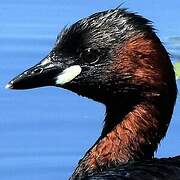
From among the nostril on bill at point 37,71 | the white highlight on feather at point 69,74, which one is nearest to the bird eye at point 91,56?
the white highlight on feather at point 69,74

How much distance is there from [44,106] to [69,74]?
2.77 metres

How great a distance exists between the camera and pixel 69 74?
10.2 meters

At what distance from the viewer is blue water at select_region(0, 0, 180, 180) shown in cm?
1225

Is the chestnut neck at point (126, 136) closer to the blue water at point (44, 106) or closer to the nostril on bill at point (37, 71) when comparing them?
the nostril on bill at point (37, 71)

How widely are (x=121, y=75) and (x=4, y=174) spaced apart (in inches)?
83.0

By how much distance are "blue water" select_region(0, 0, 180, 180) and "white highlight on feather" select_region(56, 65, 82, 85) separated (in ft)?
6.07

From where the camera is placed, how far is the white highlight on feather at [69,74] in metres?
10.2

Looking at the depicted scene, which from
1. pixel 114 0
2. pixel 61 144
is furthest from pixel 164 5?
pixel 61 144

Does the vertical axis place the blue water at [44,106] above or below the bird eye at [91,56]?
above

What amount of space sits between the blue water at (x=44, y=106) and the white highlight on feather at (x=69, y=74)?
1.85 m

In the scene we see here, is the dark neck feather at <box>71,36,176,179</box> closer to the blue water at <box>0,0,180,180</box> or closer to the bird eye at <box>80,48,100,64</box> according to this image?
the bird eye at <box>80,48,100,64</box>

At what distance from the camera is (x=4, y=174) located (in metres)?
12.0

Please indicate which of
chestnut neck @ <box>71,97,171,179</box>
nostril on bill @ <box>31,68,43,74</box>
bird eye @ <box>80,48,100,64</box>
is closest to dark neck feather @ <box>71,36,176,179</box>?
Result: chestnut neck @ <box>71,97,171,179</box>

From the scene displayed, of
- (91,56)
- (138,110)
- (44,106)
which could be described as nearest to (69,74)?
(91,56)
